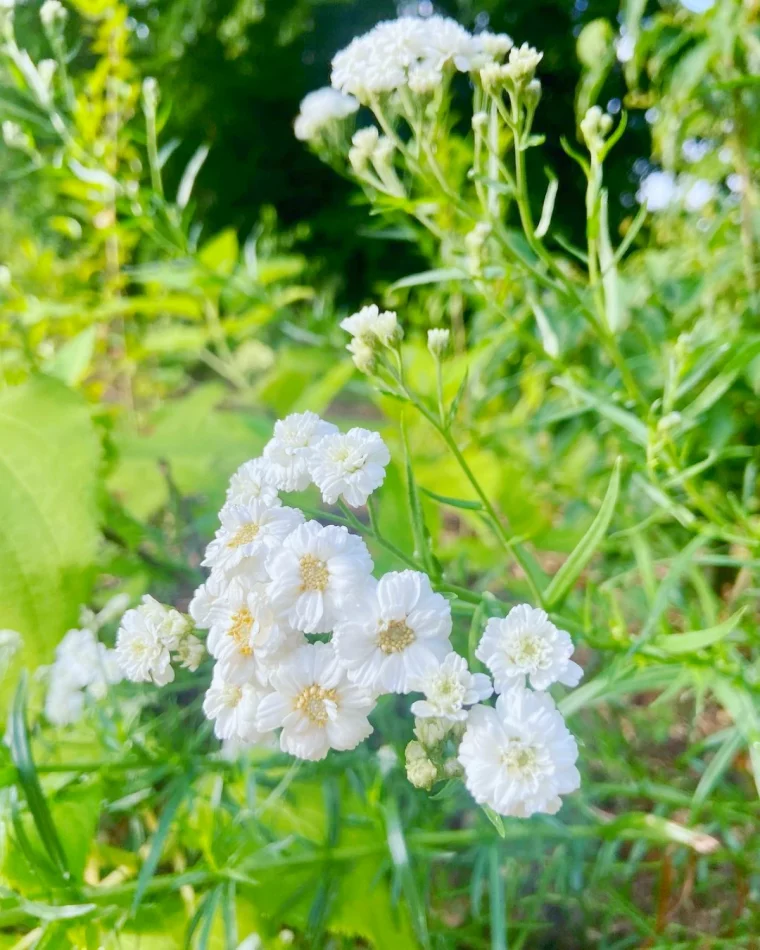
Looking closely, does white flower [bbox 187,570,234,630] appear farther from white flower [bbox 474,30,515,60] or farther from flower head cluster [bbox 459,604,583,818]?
white flower [bbox 474,30,515,60]

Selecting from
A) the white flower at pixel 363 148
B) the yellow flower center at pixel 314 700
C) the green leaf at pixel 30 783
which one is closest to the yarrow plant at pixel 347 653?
the yellow flower center at pixel 314 700

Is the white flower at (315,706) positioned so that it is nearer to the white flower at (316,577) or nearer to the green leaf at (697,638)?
the white flower at (316,577)

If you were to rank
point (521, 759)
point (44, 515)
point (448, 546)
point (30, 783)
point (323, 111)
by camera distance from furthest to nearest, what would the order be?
point (448, 546) → point (323, 111) → point (44, 515) → point (30, 783) → point (521, 759)

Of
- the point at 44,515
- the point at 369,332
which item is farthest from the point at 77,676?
the point at 369,332

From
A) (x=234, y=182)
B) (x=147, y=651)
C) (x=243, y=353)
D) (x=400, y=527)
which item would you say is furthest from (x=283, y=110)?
(x=147, y=651)

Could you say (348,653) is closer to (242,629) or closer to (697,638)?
(242,629)

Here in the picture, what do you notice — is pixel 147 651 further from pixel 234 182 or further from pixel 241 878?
pixel 234 182
